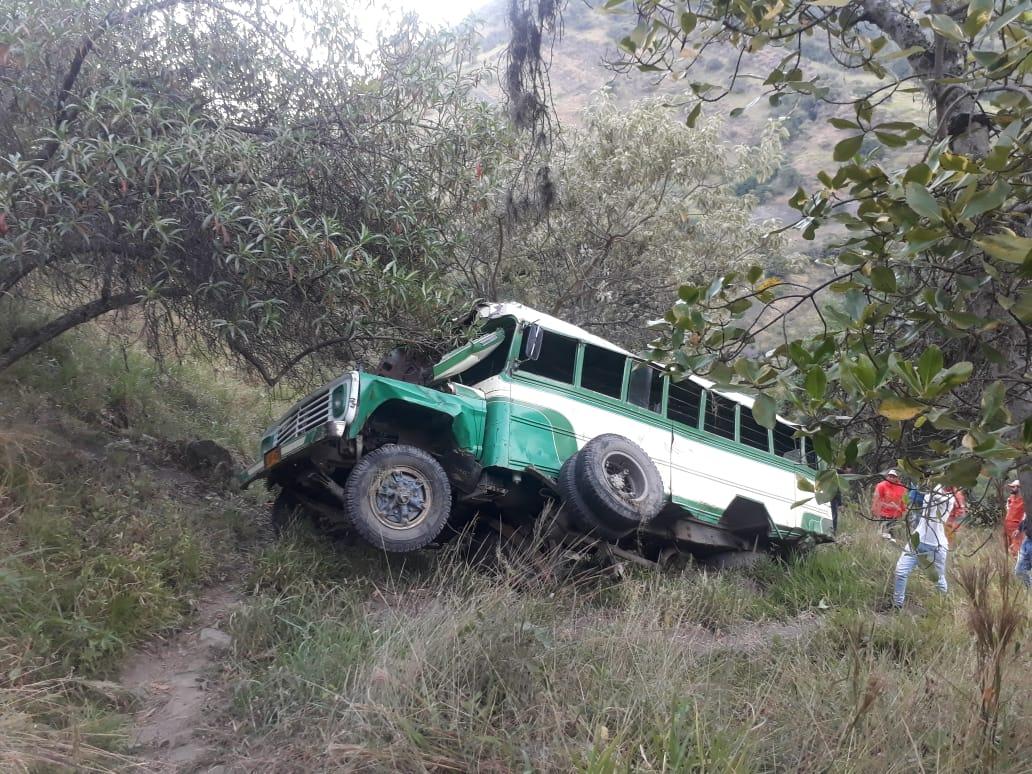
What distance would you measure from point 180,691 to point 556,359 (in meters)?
3.93

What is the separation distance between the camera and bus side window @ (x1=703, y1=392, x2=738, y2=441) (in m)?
8.49

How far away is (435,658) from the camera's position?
4.14m

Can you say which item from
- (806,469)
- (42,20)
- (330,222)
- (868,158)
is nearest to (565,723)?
(868,158)

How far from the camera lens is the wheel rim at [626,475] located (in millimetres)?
6785

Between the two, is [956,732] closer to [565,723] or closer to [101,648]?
[565,723]

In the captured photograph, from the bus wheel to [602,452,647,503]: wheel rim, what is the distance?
4.87 ft

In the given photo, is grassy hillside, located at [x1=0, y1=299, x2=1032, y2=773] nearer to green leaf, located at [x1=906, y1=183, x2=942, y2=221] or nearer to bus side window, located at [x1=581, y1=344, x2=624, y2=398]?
bus side window, located at [x1=581, y1=344, x2=624, y2=398]

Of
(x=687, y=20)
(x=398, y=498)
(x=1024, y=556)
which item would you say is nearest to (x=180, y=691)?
(x=398, y=498)

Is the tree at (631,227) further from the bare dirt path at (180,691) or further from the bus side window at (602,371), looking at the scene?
the bare dirt path at (180,691)

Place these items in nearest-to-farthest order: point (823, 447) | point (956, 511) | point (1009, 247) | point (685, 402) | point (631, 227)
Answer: point (1009, 247)
point (823, 447)
point (956, 511)
point (685, 402)
point (631, 227)

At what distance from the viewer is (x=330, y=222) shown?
6.23m

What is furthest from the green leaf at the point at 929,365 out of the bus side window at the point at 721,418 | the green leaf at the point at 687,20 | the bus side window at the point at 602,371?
the bus side window at the point at 721,418

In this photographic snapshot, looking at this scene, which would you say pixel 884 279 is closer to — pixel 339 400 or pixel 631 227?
pixel 339 400

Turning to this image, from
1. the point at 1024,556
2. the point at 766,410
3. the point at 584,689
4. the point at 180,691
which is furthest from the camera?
the point at 1024,556
